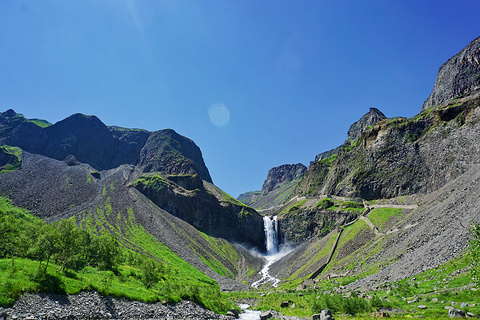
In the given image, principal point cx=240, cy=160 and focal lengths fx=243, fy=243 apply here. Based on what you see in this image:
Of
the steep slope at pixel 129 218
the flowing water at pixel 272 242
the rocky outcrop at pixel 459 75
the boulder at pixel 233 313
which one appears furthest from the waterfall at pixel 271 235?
the boulder at pixel 233 313

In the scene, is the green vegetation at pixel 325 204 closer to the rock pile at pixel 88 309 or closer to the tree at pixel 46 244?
the rock pile at pixel 88 309

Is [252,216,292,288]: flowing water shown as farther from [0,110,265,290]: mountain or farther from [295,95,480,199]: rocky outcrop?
[295,95,480,199]: rocky outcrop

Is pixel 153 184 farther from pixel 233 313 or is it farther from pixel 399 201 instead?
pixel 233 313

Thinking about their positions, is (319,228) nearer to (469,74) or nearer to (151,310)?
(151,310)

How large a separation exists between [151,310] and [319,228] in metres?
118

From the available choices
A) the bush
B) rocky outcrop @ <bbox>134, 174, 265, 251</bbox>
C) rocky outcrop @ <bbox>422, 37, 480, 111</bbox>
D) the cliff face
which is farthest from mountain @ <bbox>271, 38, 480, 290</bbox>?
rocky outcrop @ <bbox>134, 174, 265, 251</bbox>

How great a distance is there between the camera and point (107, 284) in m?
31.8

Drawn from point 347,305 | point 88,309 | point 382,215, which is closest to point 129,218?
point 88,309

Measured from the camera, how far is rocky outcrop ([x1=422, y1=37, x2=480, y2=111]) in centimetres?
14588

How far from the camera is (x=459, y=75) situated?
15538 centimetres

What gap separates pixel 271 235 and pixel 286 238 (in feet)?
54.1

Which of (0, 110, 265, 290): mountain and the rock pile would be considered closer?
the rock pile

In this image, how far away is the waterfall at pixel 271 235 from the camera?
6506 inches

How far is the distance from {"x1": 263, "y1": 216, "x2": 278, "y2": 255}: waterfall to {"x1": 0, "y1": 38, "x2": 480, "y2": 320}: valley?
96cm
